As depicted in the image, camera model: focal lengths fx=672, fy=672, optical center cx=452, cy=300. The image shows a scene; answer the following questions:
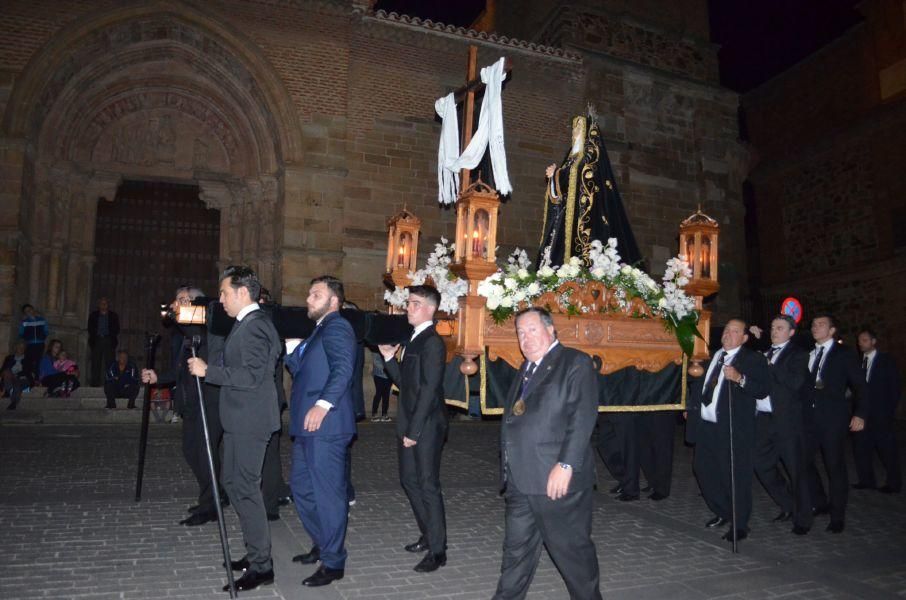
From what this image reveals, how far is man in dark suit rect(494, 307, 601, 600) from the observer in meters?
3.55

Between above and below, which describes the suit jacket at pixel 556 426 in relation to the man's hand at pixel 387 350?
below

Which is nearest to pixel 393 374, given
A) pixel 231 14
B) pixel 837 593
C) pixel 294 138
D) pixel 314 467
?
→ pixel 314 467

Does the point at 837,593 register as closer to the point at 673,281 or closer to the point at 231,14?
the point at 673,281

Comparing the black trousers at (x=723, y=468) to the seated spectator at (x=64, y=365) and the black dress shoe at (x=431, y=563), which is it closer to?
the black dress shoe at (x=431, y=563)

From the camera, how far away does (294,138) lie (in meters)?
14.8

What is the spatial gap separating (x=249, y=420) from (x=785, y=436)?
15.6 ft

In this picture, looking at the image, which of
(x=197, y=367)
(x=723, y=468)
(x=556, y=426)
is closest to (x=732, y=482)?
(x=723, y=468)

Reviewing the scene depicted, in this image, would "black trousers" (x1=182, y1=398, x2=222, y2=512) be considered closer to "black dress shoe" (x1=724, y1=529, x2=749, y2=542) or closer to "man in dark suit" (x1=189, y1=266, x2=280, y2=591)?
"man in dark suit" (x1=189, y1=266, x2=280, y2=591)

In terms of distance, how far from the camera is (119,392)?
12789mm

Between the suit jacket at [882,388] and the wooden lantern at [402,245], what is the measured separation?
595 cm

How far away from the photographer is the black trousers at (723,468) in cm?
576

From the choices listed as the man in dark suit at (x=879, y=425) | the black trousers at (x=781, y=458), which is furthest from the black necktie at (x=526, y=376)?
the man in dark suit at (x=879, y=425)

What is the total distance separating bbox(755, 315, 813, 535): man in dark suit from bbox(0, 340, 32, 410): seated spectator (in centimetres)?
1194

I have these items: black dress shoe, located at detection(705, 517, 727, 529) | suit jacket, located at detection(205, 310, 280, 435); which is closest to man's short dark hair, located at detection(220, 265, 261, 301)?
suit jacket, located at detection(205, 310, 280, 435)
